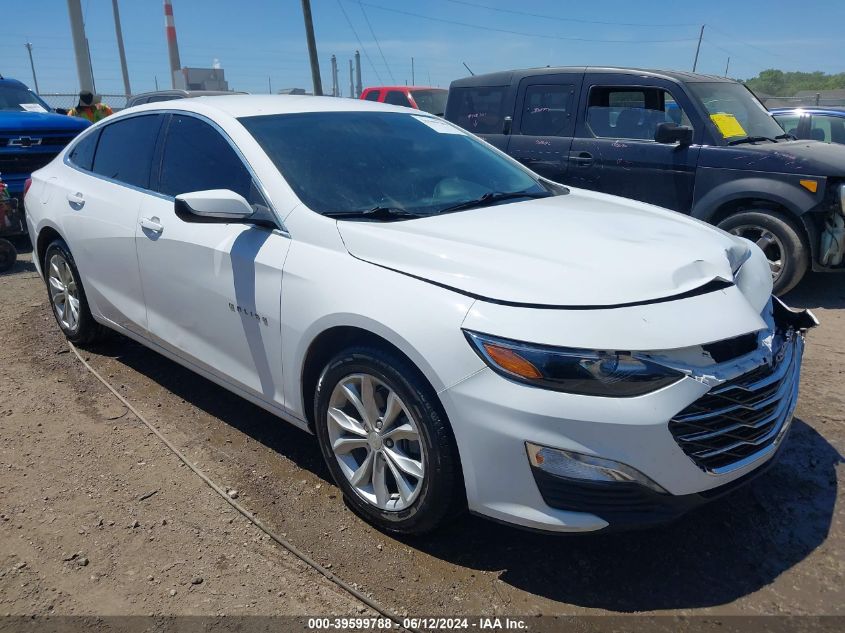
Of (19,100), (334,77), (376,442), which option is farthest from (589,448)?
(334,77)

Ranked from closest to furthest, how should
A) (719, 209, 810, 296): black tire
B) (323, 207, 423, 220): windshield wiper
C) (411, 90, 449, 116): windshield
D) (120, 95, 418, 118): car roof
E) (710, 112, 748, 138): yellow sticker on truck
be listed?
(323, 207, 423, 220): windshield wiper
(120, 95, 418, 118): car roof
(719, 209, 810, 296): black tire
(710, 112, 748, 138): yellow sticker on truck
(411, 90, 449, 116): windshield

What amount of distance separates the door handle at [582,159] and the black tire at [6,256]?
19.6 feet

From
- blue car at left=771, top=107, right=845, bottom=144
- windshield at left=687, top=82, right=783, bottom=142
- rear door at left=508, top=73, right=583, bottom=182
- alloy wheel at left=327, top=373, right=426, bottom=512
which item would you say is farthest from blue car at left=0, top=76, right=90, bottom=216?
blue car at left=771, top=107, right=845, bottom=144

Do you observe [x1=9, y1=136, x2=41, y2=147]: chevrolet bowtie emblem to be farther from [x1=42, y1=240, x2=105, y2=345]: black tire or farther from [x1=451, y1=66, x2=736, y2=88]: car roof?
[x1=451, y1=66, x2=736, y2=88]: car roof

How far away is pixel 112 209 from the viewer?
4082 millimetres

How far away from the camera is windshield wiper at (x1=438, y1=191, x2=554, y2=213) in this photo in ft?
10.8

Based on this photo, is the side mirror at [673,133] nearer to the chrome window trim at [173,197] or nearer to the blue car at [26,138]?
the chrome window trim at [173,197]

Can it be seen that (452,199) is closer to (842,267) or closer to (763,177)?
(763,177)

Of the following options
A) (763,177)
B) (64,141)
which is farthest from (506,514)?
(64,141)

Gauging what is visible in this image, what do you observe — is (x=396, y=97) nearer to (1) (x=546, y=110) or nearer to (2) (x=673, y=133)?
(1) (x=546, y=110)

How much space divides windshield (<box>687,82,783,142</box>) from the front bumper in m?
4.63

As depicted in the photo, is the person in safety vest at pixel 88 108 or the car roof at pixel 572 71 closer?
the car roof at pixel 572 71

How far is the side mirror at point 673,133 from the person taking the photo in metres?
6.18

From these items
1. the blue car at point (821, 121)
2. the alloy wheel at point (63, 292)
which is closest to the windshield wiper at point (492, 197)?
the alloy wheel at point (63, 292)
